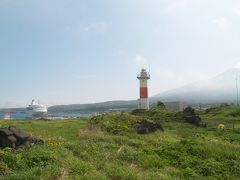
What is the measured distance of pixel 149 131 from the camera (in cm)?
2702

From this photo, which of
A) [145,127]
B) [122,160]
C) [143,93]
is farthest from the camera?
[143,93]

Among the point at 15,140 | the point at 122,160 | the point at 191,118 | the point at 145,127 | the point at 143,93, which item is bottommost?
the point at 122,160

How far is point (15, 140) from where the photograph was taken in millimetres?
18797

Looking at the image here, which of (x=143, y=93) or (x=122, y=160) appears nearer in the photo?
(x=122, y=160)

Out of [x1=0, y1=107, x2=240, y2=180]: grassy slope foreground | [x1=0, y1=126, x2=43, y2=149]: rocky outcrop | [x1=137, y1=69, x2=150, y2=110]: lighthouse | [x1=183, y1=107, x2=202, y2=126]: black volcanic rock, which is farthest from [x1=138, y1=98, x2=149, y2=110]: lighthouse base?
[x1=0, y1=126, x2=43, y2=149]: rocky outcrop

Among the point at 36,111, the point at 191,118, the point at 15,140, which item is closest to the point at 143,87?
the point at 191,118

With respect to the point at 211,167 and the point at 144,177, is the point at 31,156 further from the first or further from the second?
the point at 211,167

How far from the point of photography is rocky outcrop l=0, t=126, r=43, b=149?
1845 centimetres

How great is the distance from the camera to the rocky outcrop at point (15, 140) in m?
18.5

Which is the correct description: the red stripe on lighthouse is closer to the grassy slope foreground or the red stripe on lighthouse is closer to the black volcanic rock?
the black volcanic rock

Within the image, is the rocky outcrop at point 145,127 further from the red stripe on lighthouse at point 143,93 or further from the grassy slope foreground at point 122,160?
the red stripe on lighthouse at point 143,93

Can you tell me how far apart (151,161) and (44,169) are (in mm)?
5239

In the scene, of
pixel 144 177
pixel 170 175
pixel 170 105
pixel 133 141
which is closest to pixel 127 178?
pixel 144 177

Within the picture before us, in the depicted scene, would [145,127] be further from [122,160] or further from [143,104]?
[143,104]
